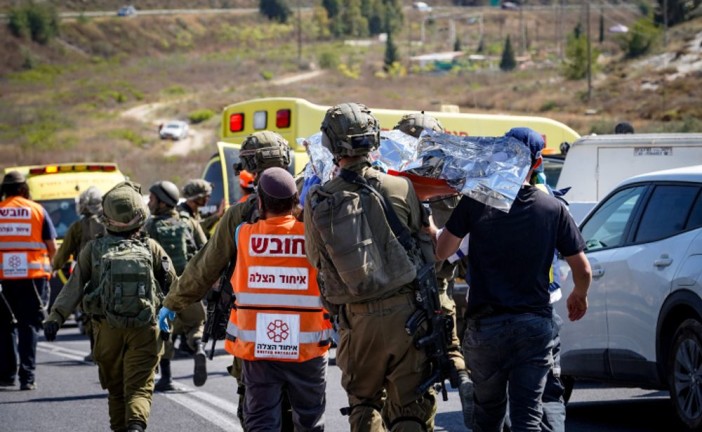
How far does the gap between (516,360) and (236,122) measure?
39.8ft

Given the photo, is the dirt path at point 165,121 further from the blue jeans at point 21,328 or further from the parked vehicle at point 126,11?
the blue jeans at point 21,328

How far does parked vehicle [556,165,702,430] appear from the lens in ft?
25.4

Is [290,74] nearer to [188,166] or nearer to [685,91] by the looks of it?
[188,166]

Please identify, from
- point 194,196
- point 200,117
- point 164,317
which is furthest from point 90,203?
point 200,117

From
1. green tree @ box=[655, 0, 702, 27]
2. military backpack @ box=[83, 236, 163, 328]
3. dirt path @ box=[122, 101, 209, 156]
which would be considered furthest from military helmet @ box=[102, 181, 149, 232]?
green tree @ box=[655, 0, 702, 27]

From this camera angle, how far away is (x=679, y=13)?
338 feet

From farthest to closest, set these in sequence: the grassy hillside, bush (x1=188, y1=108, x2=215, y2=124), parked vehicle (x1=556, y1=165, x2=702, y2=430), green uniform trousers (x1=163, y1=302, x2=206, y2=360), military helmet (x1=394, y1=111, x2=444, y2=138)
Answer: bush (x1=188, y1=108, x2=215, y2=124)
the grassy hillside
green uniform trousers (x1=163, y1=302, x2=206, y2=360)
military helmet (x1=394, y1=111, x2=444, y2=138)
parked vehicle (x1=556, y1=165, x2=702, y2=430)

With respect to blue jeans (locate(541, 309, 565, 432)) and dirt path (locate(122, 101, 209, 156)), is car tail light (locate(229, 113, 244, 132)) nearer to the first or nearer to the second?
blue jeans (locate(541, 309, 565, 432))

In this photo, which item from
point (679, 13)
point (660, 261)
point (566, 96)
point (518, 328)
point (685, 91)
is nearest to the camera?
point (518, 328)

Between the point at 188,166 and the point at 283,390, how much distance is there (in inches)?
2638

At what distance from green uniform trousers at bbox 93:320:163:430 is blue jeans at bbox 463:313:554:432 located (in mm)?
2608

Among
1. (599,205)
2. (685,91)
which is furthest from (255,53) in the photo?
(599,205)

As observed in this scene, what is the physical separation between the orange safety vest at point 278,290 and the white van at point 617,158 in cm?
718

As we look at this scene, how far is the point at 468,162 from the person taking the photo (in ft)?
20.0
